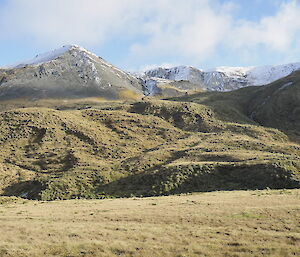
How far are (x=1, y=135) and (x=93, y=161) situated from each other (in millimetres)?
23202

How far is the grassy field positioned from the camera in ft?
58.9

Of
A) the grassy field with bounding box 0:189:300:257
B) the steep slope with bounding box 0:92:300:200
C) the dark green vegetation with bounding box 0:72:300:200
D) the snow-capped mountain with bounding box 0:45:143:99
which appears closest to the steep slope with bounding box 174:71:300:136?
the dark green vegetation with bounding box 0:72:300:200

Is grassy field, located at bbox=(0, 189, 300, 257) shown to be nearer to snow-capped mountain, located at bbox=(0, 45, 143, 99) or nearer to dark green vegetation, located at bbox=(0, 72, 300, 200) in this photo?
dark green vegetation, located at bbox=(0, 72, 300, 200)

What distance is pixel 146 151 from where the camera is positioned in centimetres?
6706

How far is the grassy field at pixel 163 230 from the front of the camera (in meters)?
17.9

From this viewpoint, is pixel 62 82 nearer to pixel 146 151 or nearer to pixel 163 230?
pixel 146 151

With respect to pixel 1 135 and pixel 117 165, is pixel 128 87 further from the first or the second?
pixel 117 165

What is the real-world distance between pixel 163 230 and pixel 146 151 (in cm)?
4585

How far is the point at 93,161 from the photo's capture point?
59.8m

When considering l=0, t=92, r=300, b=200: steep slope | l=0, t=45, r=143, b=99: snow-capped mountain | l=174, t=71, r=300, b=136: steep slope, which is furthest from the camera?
l=0, t=45, r=143, b=99: snow-capped mountain

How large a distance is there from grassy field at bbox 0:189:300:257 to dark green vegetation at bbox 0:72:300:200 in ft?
55.5

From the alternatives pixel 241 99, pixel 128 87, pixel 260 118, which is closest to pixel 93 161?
pixel 260 118

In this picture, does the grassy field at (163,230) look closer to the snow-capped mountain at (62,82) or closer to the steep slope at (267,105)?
the steep slope at (267,105)

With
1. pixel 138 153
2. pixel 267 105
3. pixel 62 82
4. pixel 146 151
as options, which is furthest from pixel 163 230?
pixel 62 82
